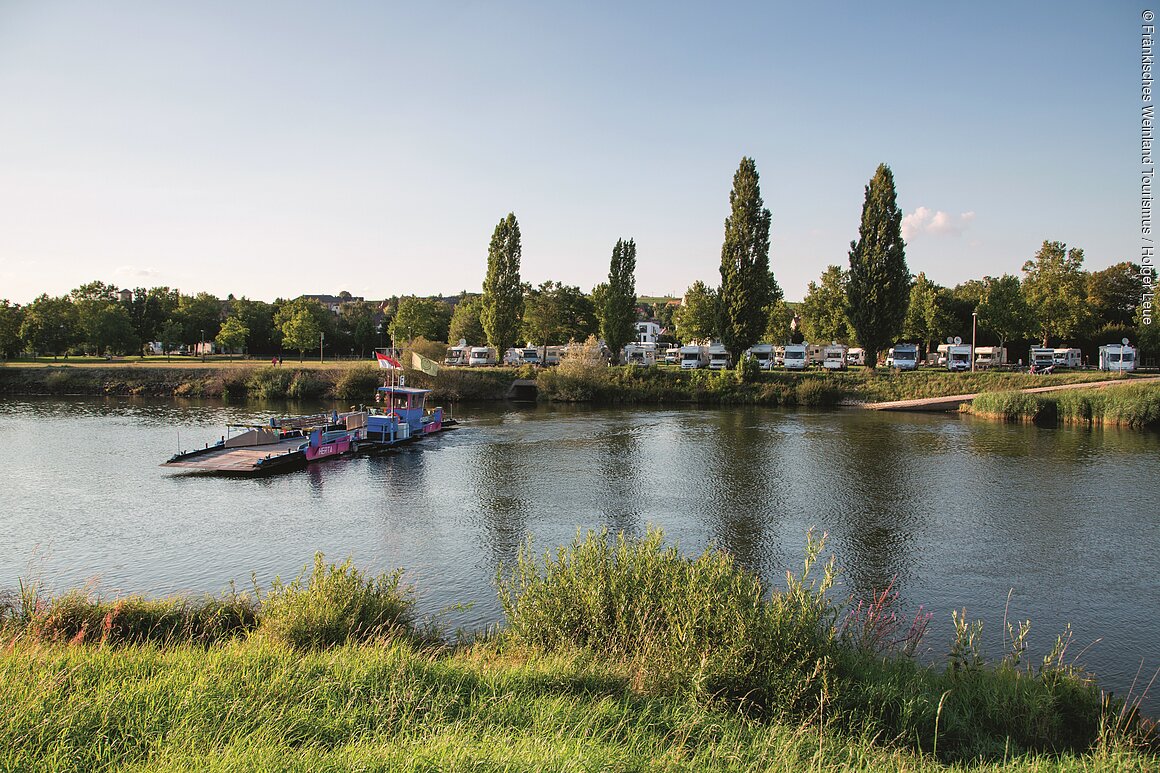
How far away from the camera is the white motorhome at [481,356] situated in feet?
243

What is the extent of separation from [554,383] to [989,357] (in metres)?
44.6

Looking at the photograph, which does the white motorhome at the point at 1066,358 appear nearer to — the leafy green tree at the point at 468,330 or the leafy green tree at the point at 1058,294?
the leafy green tree at the point at 1058,294

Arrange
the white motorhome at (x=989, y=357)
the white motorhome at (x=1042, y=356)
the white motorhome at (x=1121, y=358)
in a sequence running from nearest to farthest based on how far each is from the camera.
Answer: the white motorhome at (x=1121, y=358) → the white motorhome at (x=1042, y=356) → the white motorhome at (x=989, y=357)

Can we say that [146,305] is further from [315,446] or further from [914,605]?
[914,605]

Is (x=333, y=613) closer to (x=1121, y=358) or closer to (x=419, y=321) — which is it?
(x=1121, y=358)

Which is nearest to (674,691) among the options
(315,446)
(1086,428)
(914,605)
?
(914,605)

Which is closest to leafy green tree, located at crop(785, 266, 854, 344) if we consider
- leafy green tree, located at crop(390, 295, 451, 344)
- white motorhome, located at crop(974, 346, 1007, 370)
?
white motorhome, located at crop(974, 346, 1007, 370)

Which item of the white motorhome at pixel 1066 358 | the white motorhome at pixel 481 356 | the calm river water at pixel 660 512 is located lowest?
the calm river water at pixel 660 512

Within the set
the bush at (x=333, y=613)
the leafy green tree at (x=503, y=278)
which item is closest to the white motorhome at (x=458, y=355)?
the leafy green tree at (x=503, y=278)

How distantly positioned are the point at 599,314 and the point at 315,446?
49416 mm

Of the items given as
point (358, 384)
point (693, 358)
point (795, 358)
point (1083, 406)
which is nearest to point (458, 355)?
point (358, 384)

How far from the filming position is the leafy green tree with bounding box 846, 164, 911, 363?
59.9 m

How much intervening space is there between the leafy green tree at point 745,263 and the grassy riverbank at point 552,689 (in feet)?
170

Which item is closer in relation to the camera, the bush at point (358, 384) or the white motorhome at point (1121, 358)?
the white motorhome at point (1121, 358)
